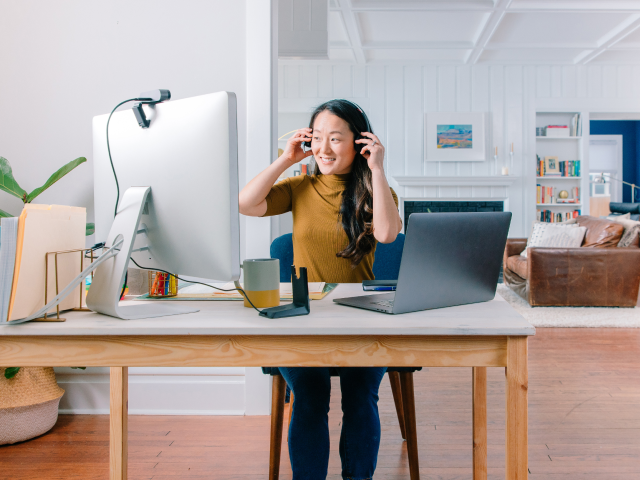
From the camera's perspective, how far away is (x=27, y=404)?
1704mm

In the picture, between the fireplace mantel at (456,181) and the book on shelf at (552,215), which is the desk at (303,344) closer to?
the fireplace mantel at (456,181)

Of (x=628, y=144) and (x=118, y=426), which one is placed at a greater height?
(x=628, y=144)

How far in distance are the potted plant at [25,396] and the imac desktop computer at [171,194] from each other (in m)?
0.96

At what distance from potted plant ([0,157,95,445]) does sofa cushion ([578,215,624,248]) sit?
384cm

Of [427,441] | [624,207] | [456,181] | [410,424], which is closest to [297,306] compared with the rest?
[410,424]

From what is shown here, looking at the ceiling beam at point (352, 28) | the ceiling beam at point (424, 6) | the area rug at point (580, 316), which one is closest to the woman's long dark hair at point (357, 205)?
the area rug at point (580, 316)

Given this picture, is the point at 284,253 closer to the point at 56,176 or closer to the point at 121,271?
the point at 121,271

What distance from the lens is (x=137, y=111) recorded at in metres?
0.93

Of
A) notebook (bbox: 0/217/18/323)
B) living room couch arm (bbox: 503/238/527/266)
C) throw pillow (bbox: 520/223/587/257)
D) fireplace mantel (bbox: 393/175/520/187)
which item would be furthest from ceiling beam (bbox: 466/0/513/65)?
notebook (bbox: 0/217/18/323)

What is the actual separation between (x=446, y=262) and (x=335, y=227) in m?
0.61

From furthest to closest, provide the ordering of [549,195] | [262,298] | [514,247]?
[549,195] < [514,247] < [262,298]

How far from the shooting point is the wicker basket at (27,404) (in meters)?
1.68

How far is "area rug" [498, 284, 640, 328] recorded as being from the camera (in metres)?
3.39

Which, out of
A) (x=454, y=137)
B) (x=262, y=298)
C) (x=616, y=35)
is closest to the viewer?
(x=262, y=298)
